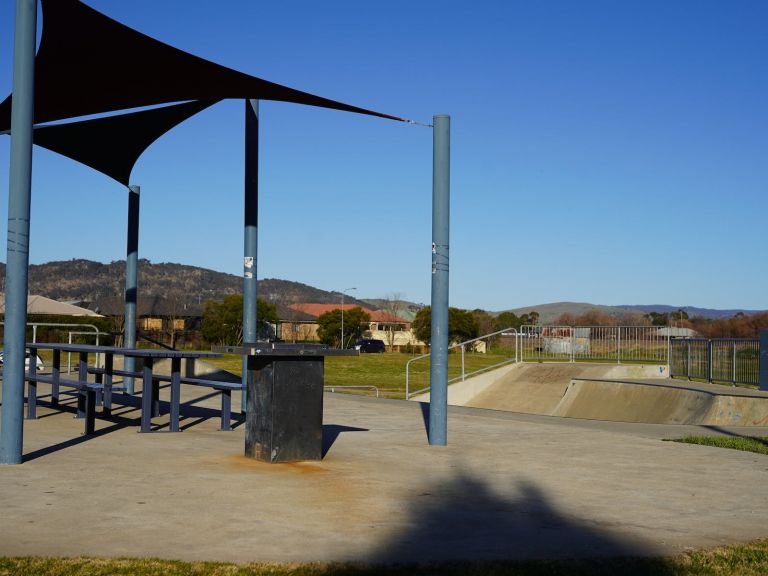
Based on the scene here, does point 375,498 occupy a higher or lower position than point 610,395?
higher

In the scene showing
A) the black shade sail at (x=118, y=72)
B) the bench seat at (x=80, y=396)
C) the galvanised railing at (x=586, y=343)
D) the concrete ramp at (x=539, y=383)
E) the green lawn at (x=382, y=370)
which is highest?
the black shade sail at (x=118, y=72)

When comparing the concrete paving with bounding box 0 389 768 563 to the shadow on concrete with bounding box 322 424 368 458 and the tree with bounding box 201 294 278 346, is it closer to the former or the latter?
the shadow on concrete with bounding box 322 424 368 458

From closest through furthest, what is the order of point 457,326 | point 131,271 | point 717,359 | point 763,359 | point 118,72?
point 118,72 < point 131,271 < point 763,359 < point 717,359 < point 457,326

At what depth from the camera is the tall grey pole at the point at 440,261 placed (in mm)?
10203

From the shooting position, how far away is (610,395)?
2153cm

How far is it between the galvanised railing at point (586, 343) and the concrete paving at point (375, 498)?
55.4 ft

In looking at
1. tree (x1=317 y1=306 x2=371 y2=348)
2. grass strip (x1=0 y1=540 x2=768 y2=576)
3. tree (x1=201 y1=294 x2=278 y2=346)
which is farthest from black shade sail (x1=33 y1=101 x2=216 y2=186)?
tree (x1=317 y1=306 x2=371 y2=348)

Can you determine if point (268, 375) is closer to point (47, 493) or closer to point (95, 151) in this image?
point (47, 493)

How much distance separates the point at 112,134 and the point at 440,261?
698 cm

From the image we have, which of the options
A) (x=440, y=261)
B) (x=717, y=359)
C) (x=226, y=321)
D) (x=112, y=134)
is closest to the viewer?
(x=440, y=261)

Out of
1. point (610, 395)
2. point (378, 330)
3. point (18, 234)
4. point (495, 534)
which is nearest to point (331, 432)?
point (18, 234)

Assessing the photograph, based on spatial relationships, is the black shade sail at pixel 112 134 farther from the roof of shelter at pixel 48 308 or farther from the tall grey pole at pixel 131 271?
the roof of shelter at pixel 48 308

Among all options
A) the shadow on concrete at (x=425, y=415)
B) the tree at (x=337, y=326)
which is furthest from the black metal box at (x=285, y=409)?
the tree at (x=337, y=326)

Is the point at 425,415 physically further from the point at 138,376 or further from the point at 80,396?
the point at 80,396
